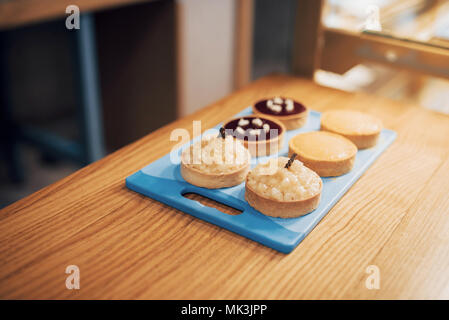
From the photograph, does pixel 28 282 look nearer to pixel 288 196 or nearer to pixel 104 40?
pixel 288 196

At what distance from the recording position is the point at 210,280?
79 cm

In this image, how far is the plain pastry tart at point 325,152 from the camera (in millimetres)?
1065

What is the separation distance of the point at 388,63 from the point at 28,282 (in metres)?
1.17

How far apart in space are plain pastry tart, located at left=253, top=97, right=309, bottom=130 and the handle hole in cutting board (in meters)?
0.36

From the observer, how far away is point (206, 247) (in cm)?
87

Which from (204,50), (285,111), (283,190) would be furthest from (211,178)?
(204,50)

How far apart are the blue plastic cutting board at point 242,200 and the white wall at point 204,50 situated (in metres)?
1.22

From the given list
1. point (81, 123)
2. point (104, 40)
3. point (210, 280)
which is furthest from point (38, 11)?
point (210, 280)

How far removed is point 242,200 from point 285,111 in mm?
402

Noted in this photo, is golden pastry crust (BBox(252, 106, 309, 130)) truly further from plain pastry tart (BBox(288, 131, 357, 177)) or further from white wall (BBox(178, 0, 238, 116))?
white wall (BBox(178, 0, 238, 116))

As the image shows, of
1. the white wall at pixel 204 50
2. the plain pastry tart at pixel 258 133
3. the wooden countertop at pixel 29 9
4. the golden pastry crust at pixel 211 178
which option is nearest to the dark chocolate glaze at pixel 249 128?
the plain pastry tart at pixel 258 133

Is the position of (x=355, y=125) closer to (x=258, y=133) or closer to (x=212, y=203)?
(x=258, y=133)

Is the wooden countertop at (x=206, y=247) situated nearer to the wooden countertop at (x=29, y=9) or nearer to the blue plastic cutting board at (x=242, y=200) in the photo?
the blue plastic cutting board at (x=242, y=200)
